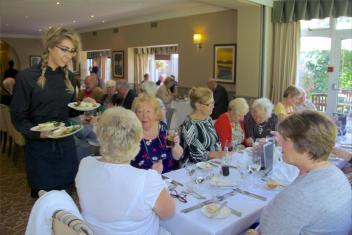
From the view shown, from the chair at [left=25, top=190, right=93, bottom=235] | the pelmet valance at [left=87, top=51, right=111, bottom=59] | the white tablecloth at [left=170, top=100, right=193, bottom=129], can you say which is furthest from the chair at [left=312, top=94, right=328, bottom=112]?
the pelmet valance at [left=87, top=51, right=111, bottom=59]

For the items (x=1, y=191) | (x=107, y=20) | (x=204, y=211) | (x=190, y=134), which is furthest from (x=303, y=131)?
(x=107, y=20)

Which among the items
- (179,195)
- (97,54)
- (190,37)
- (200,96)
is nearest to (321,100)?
(190,37)

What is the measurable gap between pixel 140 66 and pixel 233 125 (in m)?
7.35

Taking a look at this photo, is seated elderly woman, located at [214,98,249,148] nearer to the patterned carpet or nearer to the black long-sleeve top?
the black long-sleeve top

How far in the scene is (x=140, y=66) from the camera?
10445mm

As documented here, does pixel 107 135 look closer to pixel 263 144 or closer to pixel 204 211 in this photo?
pixel 204 211

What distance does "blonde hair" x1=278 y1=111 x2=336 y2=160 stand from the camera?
144 cm

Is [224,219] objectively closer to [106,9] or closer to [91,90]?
[91,90]

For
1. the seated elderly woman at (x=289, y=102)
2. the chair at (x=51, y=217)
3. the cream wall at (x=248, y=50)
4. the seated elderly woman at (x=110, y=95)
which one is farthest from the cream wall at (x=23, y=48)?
the chair at (x=51, y=217)

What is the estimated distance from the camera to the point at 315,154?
1.45m

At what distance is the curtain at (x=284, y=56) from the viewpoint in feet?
19.8

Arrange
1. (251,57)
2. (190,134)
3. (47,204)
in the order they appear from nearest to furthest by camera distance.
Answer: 1. (47,204)
2. (190,134)
3. (251,57)

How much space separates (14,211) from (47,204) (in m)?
2.63

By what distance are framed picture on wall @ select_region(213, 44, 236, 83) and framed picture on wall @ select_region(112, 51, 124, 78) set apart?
4310mm
